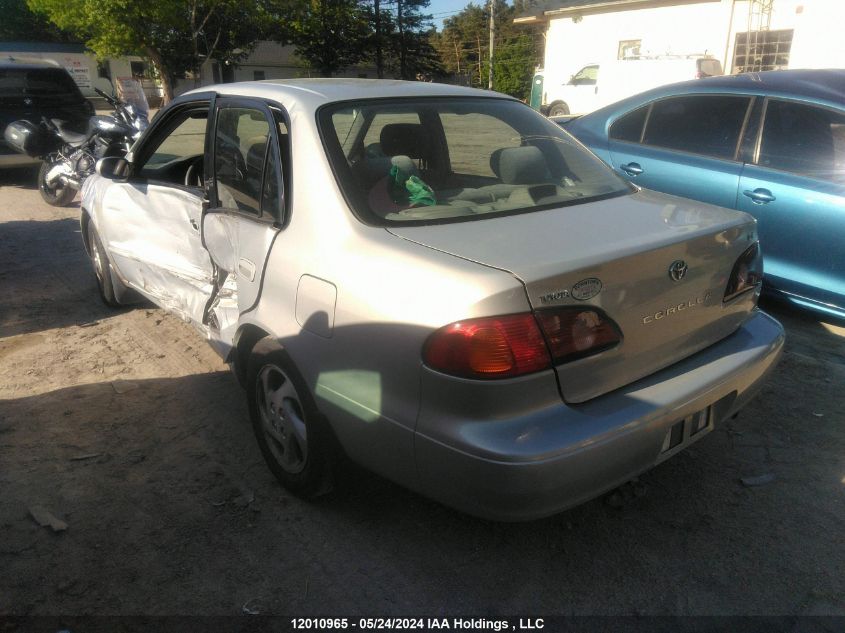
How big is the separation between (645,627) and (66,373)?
3.64 m

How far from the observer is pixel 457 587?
254cm

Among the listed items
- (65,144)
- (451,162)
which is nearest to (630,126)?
(451,162)

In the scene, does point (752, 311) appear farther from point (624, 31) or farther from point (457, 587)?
point (624, 31)

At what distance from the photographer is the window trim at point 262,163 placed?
2.91 meters

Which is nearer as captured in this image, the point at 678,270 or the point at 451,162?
the point at 678,270

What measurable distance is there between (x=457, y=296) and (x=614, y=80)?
20190 millimetres

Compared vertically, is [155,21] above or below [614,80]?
above

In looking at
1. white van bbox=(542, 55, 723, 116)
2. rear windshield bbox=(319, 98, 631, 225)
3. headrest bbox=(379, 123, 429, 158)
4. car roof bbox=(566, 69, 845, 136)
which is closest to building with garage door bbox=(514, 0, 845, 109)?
white van bbox=(542, 55, 723, 116)

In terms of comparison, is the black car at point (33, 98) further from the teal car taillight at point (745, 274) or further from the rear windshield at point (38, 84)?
the teal car taillight at point (745, 274)

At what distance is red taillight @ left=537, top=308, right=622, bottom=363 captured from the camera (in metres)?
2.20

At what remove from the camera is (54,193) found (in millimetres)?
9703

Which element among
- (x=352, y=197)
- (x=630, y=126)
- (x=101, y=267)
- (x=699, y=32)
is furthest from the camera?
(x=699, y=32)

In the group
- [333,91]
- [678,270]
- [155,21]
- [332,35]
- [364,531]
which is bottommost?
[364,531]

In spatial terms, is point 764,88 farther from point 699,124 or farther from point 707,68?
point 707,68
